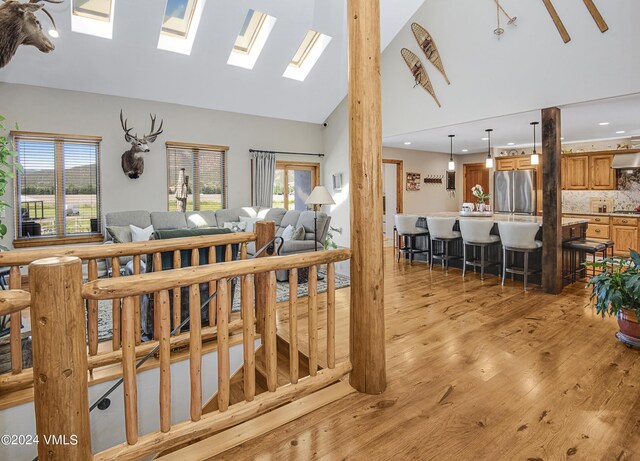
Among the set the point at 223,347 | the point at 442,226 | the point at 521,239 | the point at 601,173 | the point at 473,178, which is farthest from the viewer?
the point at 473,178

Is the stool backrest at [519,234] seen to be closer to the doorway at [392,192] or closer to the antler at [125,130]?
the doorway at [392,192]

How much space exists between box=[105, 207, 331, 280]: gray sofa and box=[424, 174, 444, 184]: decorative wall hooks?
13.8ft

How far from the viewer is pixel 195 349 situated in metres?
1.71

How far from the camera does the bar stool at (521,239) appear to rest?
4.60 metres

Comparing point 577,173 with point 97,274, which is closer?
point 97,274

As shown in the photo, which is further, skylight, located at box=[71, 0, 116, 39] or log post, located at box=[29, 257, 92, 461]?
skylight, located at box=[71, 0, 116, 39]

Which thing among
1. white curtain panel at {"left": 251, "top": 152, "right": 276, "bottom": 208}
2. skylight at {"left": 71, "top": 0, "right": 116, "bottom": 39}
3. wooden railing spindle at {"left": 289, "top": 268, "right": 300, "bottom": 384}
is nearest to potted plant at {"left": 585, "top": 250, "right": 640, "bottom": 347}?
wooden railing spindle at {"left": 289, "top": 268, "right": 300, "bottom": 384}

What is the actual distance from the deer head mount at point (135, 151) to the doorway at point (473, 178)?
25.5ft

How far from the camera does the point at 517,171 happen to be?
25.9 ft

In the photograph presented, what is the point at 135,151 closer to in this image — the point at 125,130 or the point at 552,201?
the point at 125,130

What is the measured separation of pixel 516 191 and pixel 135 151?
7.64 metres

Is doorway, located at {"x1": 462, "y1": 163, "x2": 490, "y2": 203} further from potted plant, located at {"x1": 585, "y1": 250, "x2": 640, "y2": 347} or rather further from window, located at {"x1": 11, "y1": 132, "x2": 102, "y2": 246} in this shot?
window, located at {"x1": 11, "y1": 132, "x2": 102, "y2": 246}

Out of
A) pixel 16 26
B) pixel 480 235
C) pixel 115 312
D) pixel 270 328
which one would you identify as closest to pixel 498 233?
pixel 480 235

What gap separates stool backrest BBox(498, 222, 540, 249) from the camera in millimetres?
4590
